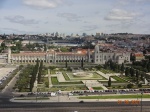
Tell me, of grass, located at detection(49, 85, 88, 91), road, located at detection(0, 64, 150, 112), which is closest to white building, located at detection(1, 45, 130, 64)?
grass, located at detection(49, 85, 88, 91)

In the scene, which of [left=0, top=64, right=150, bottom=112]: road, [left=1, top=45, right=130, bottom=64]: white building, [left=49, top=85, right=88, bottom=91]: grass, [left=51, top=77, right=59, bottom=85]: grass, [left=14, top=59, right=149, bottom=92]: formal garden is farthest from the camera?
[left=1, top=45, right=130, bottom=64]: white building

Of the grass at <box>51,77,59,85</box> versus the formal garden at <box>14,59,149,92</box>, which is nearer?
the formal garden at <box>14,59,149,92</box>

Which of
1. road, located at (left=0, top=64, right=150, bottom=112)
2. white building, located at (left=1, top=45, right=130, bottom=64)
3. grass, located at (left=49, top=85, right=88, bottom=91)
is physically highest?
white building, located at (left=1, top=45, right=130, bottom=64)

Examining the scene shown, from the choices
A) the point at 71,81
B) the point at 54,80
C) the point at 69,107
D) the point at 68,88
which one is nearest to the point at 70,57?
the point at 54,80

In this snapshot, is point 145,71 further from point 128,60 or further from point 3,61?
point 3,61

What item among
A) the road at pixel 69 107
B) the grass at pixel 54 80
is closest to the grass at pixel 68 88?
the grass at pixel 54 80

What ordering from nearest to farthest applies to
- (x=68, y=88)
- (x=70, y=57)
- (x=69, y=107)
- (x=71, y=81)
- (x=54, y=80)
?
(x=69, y=107) → (x=68, y=88) → (x=71, y=81) → (x=54, y=80) → (x=70, y=57)

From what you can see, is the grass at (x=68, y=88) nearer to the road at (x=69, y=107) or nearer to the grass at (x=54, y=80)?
the grass at (x=54, y=80)

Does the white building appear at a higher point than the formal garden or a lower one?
higher

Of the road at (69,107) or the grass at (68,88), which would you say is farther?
the grass at (68,88)

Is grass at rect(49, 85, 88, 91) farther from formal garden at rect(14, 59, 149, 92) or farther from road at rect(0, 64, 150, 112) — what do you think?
road at rect(0, 64, 150, 112)

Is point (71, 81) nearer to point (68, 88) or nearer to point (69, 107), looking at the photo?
point (68, 88)
